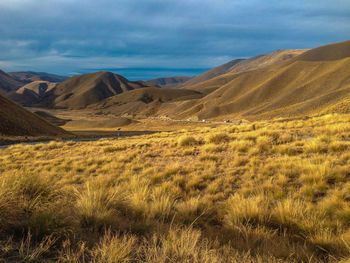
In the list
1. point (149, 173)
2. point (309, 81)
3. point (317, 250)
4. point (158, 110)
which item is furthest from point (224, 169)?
point (158, 110)

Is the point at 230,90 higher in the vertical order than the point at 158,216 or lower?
higher

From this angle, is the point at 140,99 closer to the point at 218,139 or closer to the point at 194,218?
the point at 218,139

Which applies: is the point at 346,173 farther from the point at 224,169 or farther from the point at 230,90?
the point at 230,90

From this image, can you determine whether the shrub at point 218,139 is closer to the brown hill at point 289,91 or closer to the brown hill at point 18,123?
the brown hill at point 18,123

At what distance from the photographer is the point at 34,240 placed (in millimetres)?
3053

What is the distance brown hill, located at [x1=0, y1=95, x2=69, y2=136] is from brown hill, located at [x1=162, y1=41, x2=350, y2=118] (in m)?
60.9

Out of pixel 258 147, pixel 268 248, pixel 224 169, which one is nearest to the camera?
pixel 268 248

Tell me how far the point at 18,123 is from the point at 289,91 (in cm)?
8760

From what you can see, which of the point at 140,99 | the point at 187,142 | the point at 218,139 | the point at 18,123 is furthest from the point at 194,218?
the point at 140,99

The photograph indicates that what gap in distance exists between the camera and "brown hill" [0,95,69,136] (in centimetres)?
4032

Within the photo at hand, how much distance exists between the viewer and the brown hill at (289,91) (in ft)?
227

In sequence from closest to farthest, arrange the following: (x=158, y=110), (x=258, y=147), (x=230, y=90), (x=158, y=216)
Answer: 1. (x=158, y=216)
2. (x=258, y=147)
3. (x=230, y=90)
4. (x=158, y=110)

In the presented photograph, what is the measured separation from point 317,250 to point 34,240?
3940 mm

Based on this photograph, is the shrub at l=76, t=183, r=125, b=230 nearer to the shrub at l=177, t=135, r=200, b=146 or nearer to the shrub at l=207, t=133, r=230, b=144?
the shrub at l=177, t=135, r=200, b=146
